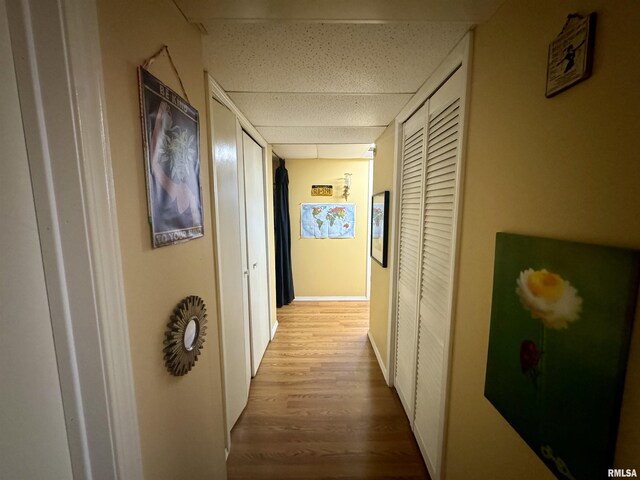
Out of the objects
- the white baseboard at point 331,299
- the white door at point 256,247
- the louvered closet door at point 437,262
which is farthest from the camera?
the white baseboard at point 331,299

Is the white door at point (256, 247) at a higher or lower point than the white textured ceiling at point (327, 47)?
lower

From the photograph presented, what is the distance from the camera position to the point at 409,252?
1639 mm

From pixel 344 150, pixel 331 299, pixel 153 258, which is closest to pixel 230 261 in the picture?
pixel 153 258

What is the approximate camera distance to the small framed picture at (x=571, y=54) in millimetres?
495

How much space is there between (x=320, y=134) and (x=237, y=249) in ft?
4.42

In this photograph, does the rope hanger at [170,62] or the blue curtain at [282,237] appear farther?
the blue curtain at [282,237]

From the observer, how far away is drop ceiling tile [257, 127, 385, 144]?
6.82ft

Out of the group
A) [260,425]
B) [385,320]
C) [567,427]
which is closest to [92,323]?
[567,427]

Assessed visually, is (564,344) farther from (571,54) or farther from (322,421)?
(322,421)

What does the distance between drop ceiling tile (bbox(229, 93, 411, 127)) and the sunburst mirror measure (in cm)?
122

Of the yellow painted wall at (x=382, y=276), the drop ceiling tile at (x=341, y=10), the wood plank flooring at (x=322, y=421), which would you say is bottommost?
the wood plank flooring at (x=322, y=421)

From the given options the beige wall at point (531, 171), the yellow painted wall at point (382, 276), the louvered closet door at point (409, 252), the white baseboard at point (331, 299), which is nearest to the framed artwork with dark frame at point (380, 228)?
the yellow painted wall at point (382, 276)

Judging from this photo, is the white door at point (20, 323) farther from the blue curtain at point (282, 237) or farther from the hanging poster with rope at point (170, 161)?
the blue curtain at point (282, 237)

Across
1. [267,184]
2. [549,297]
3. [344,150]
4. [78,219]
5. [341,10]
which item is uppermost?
[344,150]
